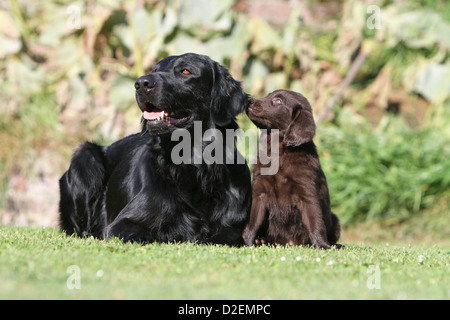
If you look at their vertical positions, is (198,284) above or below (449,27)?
below

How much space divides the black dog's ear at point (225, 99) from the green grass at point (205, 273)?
1038 mm

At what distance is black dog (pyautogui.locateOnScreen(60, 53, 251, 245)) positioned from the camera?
4.32m

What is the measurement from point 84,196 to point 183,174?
1.23 m

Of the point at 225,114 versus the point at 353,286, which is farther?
the point at 225,114

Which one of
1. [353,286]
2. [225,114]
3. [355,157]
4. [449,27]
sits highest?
[449,27]

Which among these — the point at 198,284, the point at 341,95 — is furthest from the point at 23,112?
the point at 198,284

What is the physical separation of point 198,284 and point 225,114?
1.93 meters

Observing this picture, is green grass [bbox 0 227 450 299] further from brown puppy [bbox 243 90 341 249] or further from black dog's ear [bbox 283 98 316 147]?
black dog's ear [bbox 283 98 316 147]

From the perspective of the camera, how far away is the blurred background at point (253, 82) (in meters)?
7.83

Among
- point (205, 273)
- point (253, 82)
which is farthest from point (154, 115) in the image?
point (253, 82)

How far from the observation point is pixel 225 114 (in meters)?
4.58

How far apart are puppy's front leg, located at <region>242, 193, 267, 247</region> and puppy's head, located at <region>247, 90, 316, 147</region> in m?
0.46
